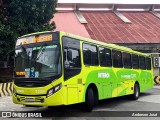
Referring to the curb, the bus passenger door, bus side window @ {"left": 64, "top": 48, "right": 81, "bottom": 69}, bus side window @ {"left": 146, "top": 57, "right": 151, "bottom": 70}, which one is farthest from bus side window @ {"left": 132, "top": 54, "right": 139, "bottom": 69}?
the curb

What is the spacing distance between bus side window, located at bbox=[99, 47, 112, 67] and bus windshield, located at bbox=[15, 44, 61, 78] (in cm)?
309

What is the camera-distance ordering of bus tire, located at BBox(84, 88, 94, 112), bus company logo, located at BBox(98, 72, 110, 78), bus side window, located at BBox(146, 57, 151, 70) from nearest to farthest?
bus tire, located at BBox(84, 88, 94, 112) < bus company logo, located at BBox(98, 72, 110, 78) < bus side window, located at BBox(146, 57, 151, 70)

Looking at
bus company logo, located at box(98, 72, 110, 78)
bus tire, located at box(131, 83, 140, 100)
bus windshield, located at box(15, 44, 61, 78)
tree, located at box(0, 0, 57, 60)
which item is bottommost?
bus tire, located at box(131, 83, 140, 100)

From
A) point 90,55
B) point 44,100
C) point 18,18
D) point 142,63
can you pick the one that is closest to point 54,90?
point 44,100

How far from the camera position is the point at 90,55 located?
37.2 ft

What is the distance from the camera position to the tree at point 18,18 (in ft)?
62.3

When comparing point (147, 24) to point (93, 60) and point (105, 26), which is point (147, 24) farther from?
point (93, 60)

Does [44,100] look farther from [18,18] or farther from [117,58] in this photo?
[18,18]

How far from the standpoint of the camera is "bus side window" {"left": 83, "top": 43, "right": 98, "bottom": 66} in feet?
36.1

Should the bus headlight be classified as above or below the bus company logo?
below

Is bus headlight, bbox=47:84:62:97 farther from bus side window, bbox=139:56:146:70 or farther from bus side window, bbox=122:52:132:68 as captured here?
bus side window, bbox=139:56:146:70

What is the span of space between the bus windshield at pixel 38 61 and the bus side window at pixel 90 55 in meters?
1.61

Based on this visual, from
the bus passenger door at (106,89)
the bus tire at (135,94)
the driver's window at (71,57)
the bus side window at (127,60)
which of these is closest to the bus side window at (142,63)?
the bus tire at (135,94)

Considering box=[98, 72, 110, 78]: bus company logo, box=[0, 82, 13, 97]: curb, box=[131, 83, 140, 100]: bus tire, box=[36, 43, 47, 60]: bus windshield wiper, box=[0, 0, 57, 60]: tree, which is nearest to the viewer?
box=[36, 43, 47, 60]: bus windshield wiper
